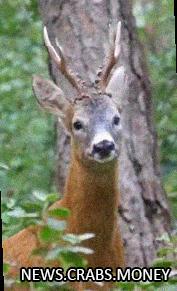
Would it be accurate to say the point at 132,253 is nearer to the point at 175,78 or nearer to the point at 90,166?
the point at 90,166

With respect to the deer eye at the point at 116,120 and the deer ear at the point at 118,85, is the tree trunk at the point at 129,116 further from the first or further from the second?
the deer eye at the point at 116,120

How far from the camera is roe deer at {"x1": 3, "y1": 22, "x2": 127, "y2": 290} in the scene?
432cm

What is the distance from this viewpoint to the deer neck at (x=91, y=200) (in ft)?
14.4

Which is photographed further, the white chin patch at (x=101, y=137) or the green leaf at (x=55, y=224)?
the white chin patch at (x=101, y=137)

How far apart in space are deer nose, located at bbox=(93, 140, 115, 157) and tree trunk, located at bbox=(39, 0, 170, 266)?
0.81 m

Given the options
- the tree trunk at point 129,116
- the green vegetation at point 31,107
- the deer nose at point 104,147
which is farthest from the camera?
the green vegetation at point 31,107

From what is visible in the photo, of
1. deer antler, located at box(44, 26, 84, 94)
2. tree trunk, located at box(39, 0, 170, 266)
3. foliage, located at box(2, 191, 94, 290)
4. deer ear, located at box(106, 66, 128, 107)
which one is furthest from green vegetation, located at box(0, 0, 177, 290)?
foliage, located at box(2, 191, 94, 290)

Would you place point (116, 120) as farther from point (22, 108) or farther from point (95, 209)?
point (22, 108)

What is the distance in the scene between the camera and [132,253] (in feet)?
16.5

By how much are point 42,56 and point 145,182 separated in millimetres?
1681

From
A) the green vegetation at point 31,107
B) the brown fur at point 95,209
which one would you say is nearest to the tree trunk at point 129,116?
the green vegetation at point 31,107

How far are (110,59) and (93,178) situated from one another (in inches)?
17.5

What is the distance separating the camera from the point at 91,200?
14.6 ft

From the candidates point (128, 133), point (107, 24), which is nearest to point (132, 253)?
point (128, 133)
